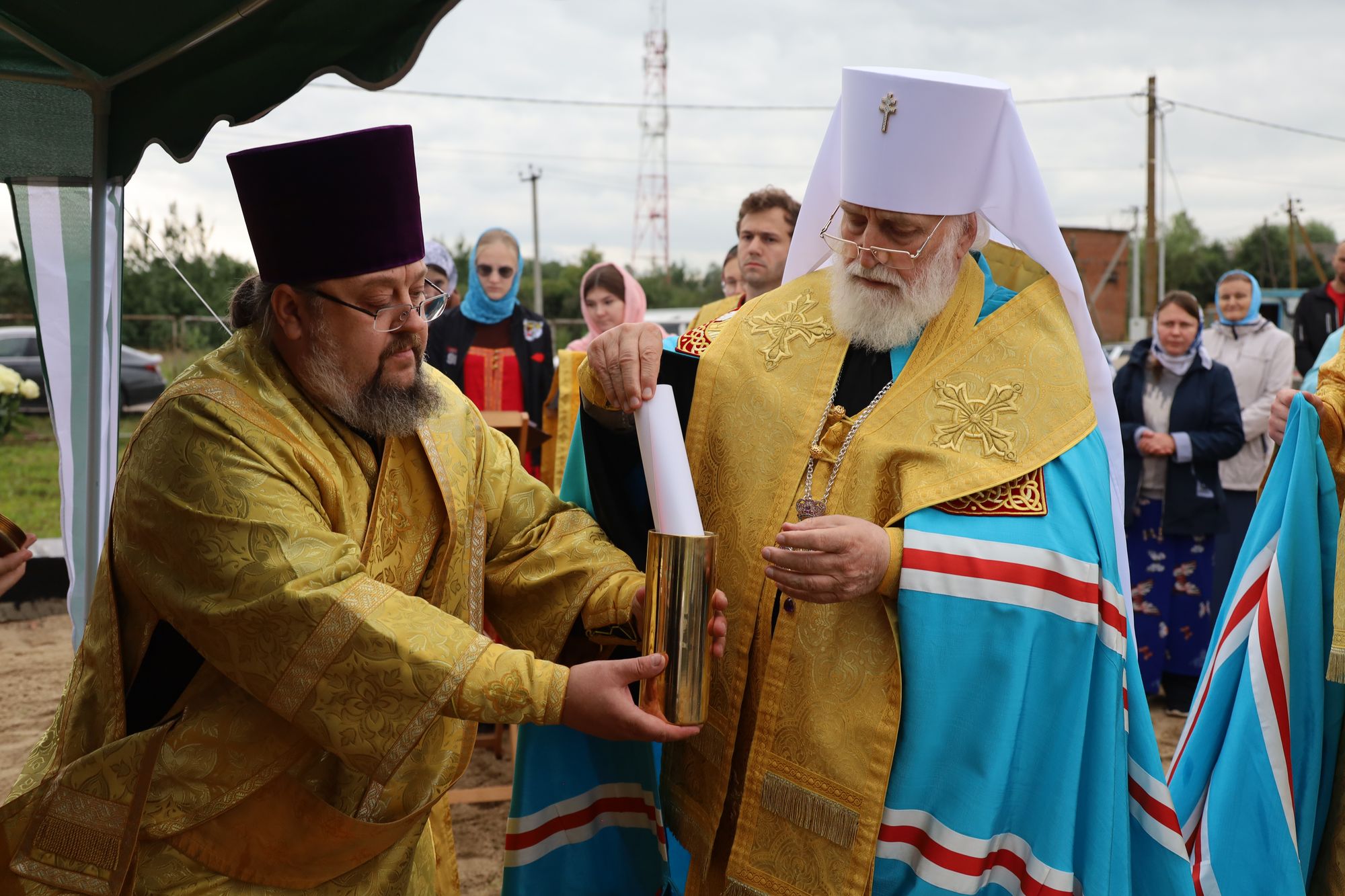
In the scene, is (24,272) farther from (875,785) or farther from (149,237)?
(875,785)

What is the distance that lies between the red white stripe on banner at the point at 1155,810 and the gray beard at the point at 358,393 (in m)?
1.61

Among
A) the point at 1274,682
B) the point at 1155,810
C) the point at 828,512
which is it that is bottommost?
the point at 1155,810

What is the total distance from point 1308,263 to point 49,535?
52197 millimetres

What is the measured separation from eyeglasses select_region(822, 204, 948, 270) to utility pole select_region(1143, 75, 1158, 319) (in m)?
21.9

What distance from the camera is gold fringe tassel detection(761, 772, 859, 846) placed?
7.38 ft

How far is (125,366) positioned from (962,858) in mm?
15659

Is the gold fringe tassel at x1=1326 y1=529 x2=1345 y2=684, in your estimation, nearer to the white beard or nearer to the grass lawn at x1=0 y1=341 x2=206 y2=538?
the white beard

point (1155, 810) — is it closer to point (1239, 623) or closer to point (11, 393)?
point (1239, 623)

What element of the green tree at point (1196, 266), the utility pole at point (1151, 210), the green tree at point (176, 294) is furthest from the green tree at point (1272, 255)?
the green tree at point (176, 294)

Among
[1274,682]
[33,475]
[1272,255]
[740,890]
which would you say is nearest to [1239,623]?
[1274,682]

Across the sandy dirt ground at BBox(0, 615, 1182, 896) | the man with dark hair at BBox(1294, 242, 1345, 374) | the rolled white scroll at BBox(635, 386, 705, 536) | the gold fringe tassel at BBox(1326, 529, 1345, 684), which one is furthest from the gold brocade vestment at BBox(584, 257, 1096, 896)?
the man with dark hair at BBox(1294, 242, 1345, 374)

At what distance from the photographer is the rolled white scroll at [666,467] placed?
7.01 feet

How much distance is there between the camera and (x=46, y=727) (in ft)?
17.7

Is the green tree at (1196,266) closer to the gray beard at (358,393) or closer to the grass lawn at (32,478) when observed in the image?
the grass lawn at (32,478)
